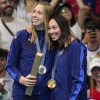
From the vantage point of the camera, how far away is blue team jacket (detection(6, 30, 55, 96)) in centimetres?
455

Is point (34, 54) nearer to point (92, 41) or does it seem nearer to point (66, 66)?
point (66, 66)

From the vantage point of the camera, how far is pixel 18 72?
4.59 meters

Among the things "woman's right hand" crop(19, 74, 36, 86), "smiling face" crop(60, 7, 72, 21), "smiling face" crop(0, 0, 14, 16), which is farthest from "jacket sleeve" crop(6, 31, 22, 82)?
"smiling face" crop(60, 7, 72, 21)

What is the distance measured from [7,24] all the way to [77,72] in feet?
8.12

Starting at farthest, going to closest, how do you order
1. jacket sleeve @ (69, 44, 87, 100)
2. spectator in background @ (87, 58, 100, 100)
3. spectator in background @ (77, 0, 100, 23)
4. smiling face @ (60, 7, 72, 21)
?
spectator in background @ (77, 0, 100, 23) < smiling face @ (60, 7, 72, 21) < spectator in background @ (87, 58, 100, 100) < jacket sleeve @ (69, 44, 87, 100)

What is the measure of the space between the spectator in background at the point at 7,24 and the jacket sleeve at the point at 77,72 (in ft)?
7.24

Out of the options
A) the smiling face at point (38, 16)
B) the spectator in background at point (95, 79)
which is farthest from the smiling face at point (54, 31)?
the spectator in background at point (95, 79)

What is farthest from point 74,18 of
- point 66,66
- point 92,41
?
point 66,66

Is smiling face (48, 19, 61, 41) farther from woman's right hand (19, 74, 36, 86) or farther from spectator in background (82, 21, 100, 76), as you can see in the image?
spectator in background (82, 21, 100, 76)

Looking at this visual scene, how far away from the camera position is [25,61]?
180 inches

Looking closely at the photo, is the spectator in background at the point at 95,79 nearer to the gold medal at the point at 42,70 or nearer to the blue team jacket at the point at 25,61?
the blue team jacket at the point at 25,61

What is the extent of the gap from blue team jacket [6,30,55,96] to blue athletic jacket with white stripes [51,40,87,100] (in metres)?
0.16

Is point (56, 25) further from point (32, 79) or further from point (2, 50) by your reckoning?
point (2, 50)

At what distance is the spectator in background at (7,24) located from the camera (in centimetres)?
639
